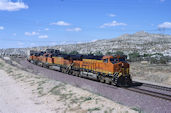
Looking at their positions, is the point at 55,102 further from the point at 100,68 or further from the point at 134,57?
the point at 134,57

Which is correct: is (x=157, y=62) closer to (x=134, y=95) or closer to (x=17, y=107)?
(x=134, y=95)

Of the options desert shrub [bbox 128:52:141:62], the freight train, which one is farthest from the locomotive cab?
desert shrub [bbox 128:52:141:62]

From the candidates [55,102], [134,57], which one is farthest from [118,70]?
[134,57]

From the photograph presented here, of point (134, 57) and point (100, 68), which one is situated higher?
point (134, 57)

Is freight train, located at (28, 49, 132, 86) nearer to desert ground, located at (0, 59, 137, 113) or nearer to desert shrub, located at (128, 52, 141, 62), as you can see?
desert ground, located at (0, 59, 137, 113)

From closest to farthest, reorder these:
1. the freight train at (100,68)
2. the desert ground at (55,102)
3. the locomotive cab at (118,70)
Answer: the desert ground at (55,102), the locomotive cab at (118,70), the freight train at (100,68)

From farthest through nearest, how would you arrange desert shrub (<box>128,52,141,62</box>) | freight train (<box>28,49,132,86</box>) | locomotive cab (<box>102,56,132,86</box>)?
desert shrub (<box>128,52,141,62</box>) → freight train (<box>28,49,132,86</box>) → locomotive cab (<box>102,56,132,86</box>)

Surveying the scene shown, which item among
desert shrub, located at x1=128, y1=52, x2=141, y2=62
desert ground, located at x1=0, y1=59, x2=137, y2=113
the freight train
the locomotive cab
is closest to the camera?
desert ground, located at x1=0, y1=59, x2=137, y2=113

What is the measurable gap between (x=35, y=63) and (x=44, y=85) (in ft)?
96.3

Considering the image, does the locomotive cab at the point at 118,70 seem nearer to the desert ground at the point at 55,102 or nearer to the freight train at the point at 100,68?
the freight train at the point at 100,68

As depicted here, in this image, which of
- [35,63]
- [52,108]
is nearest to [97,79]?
[52,108]

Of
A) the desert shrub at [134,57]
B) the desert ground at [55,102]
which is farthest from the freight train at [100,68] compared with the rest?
the desert shrub at [134,57]

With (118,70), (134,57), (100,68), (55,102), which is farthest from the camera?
(134,57)

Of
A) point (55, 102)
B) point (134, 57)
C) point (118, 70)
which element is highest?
→ point (134, 57)
